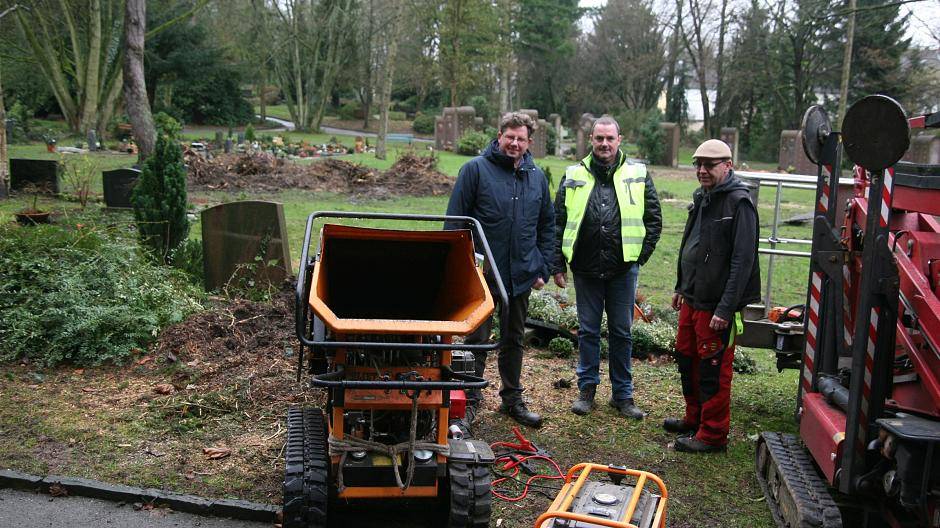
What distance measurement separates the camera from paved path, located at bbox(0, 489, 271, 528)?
448 cm

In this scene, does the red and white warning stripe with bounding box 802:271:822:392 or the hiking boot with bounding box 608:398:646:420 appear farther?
the hiking boot with bounding box 608:398:646:420

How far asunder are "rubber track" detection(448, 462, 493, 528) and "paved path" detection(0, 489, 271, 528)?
3.57ft

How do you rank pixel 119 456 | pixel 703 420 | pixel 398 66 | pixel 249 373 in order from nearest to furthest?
1. pixel 119 456
2. pixel 703 420
3. pixel 249 373
4. pixel 398 66

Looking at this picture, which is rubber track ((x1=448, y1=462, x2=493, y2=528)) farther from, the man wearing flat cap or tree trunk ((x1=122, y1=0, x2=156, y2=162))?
tree trunk ((x1=122, y1=0, x2=156, y2=162))

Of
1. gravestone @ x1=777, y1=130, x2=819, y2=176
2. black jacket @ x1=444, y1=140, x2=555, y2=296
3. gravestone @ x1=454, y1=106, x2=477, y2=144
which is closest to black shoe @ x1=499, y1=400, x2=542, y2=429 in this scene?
black jacket @ x1=444, y1=140, x2=555, y2=296

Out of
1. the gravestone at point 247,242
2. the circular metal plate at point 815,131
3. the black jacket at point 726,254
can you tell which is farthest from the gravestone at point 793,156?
the circular metal plate at point 815,131

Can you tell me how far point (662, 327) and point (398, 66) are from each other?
1845 inches

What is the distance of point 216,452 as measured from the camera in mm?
5344

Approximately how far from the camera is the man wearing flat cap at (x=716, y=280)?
547 cm

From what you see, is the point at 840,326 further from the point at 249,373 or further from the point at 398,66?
the point at 398,66

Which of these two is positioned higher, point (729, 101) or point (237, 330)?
point (729, 101)

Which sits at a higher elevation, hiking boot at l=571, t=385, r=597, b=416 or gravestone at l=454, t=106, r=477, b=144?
gravestone at l=454, t=106, r=477, b=144

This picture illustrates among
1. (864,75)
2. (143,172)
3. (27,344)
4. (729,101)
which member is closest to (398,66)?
(729,101)

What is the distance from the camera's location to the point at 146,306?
745 cm
